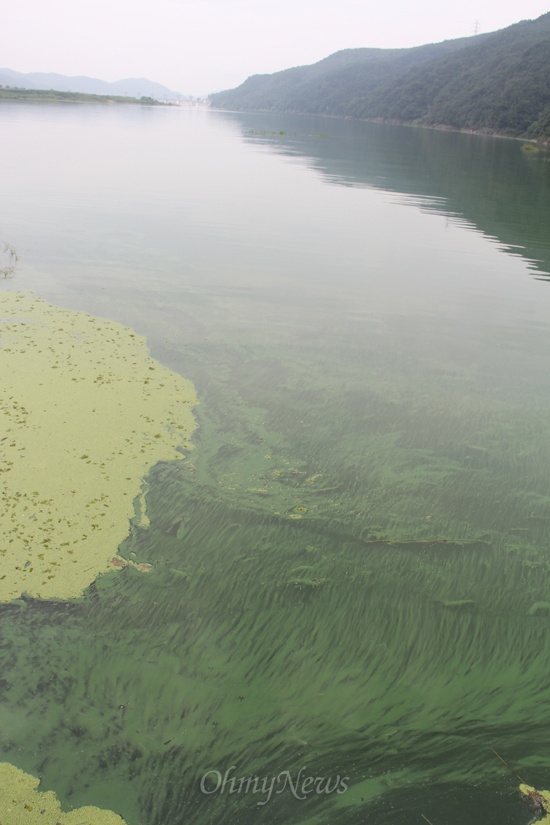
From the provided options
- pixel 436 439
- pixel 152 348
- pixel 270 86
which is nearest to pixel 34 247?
pixel 152 348

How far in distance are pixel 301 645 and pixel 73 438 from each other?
2.59 m

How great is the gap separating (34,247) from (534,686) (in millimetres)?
10129

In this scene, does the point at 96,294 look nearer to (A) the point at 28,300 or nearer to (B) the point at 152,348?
(A) the point at 28,300

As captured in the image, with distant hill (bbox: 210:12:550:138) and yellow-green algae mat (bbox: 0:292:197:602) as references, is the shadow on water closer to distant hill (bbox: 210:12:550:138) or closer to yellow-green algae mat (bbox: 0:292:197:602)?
yellow-green algae mat (bbox: 0:292:197:602)

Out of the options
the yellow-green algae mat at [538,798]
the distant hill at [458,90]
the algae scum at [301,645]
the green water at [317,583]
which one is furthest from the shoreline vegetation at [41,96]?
the yellow-green algae mat at [538,798]

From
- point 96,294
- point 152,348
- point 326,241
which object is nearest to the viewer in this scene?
point 152,348

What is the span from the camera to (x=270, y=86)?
182125 mm

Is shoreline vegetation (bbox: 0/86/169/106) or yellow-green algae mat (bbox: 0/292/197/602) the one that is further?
shoreline vegetation (bbox: 0/86/169/106)

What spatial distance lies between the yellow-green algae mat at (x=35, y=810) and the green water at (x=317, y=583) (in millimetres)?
54

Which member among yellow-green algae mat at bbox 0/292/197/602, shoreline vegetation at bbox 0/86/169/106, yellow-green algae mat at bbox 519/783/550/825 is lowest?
yellow-green algae mat at bbox 519/783/550/825

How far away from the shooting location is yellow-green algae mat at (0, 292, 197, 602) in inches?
139

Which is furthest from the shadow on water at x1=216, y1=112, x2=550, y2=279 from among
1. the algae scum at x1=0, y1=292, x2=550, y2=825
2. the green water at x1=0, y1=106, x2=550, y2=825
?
the algae scum at x1=0, y1=292, x2=550, y2=825

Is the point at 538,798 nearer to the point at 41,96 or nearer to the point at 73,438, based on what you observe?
the point at 73,438

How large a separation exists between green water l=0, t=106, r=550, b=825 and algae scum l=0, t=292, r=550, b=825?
1 cm
